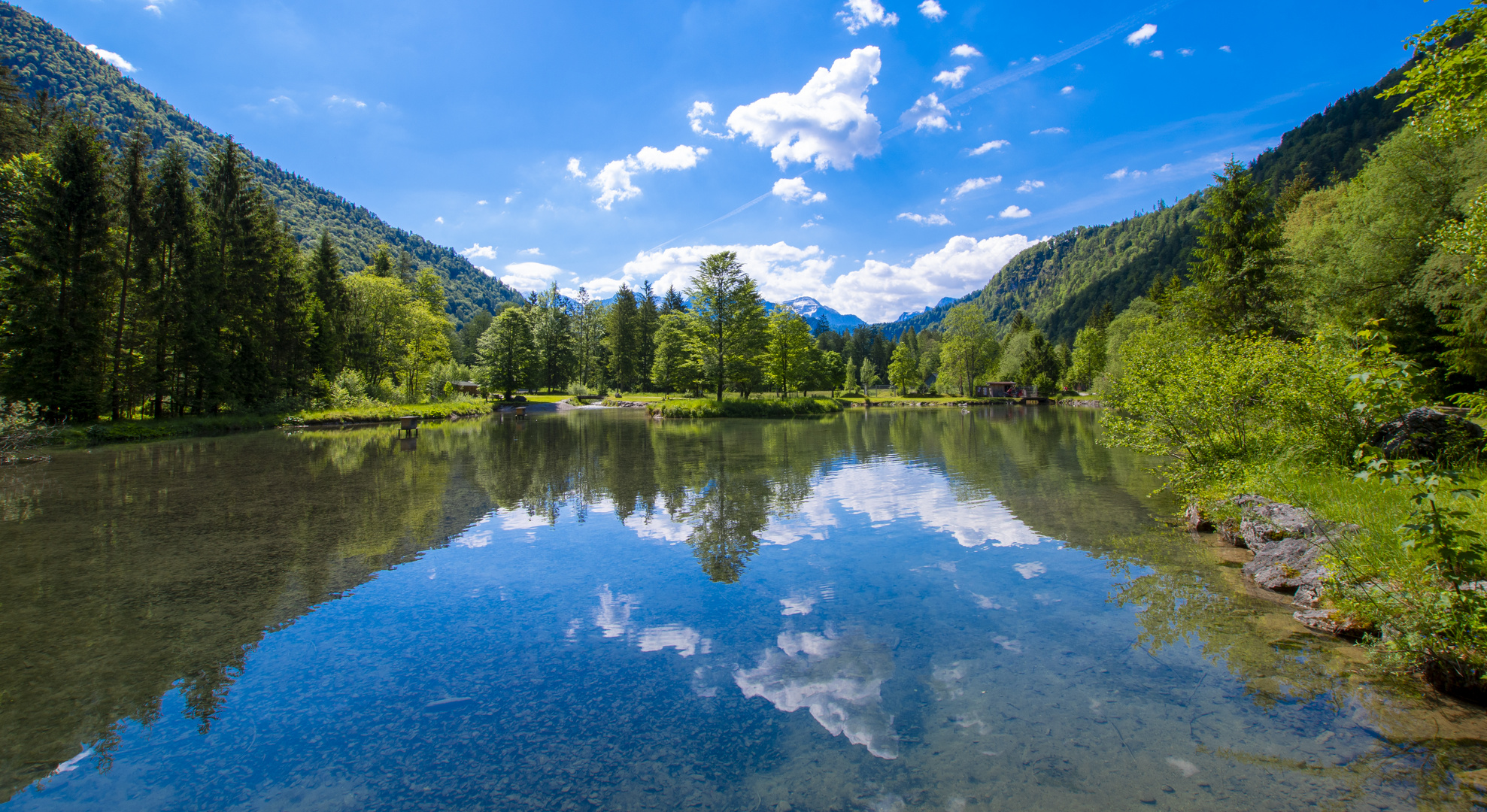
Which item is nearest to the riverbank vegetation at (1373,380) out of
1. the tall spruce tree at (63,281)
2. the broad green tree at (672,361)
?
the tall spruce tree at (63,281)

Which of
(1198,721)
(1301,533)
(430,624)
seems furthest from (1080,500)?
(430,624)

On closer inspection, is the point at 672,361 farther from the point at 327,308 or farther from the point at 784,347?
the point at 327,308

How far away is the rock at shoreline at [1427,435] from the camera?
336 inches

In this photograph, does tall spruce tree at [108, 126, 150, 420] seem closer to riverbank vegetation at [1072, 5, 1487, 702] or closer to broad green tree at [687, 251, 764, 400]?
broad green tree at [687, 251, 764, 400]

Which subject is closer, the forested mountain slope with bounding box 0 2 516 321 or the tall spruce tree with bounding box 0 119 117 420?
the tall spruce tree with bounding box 0 119 117 420

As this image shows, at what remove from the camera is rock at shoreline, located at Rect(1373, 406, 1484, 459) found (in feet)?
28.0

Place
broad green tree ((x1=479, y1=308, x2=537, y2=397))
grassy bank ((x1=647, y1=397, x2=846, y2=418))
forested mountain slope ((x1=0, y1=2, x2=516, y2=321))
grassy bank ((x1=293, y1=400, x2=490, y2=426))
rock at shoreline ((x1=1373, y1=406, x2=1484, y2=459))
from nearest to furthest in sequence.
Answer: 1. rock at shoreline ((x1=1373, y1=406, x2=1484, y2=459))
2. grassy bank ((x1=293, y1=400, x2=490, y2=426))
3. grassy bank ((x1=647, y1=397, x2=846, y2=418))
4. broad green tree ((x1=479, y1=308, x2=537, y2=397))
5. forested mountain slope ((x1=0, y1=2, x2=516, y2=321))

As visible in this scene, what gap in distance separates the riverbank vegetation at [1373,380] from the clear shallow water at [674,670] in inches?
35.8

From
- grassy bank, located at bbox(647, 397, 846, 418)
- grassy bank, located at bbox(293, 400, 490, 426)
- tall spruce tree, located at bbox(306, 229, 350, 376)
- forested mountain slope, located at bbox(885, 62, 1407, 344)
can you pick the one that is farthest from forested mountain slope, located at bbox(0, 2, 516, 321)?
forested mountain slope, located at bbox(885, 62, 1407, 344)

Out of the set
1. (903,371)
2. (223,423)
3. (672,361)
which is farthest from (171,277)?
(903,371)

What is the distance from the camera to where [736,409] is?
151 feet

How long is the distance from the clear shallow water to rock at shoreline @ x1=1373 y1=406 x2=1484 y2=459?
10.2 feet

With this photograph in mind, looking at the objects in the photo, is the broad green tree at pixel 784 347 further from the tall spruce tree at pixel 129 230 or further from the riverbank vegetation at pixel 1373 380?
the tall spruce tree at pixel 129 230

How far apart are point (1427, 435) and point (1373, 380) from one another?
18.7 ft
